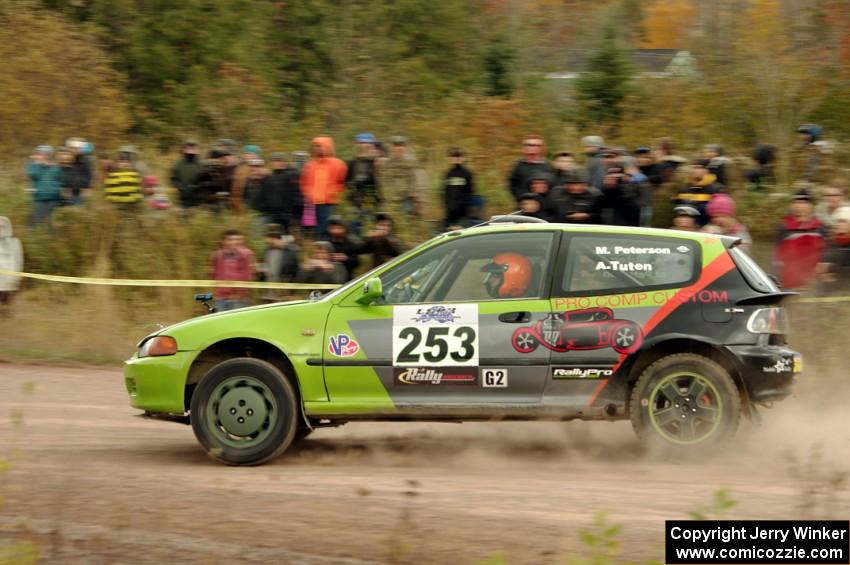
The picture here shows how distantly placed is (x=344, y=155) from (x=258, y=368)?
15.2 meters

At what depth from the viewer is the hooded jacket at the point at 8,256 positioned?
1543 centimetres

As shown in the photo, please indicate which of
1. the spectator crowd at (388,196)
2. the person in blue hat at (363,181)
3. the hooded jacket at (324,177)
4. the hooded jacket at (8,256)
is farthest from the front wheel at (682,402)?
the hooded jacket at (8,256)

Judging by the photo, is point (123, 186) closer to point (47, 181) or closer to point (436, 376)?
point (47, 181)

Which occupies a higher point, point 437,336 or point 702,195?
point 702,195

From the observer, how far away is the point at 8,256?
15633mm

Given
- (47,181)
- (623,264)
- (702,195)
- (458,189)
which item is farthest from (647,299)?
(47,181)

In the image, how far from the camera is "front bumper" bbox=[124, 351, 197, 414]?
28.4 ft

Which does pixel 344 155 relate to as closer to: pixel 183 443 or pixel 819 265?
pixel 819 265

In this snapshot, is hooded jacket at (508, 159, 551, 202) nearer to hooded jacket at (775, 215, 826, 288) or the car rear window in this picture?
hooded jacket at (775, 215, 826, 288)

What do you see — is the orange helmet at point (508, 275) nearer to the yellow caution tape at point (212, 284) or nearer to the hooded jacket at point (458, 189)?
the yellow caution tape at point (212, 284)

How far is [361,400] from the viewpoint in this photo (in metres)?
8.46

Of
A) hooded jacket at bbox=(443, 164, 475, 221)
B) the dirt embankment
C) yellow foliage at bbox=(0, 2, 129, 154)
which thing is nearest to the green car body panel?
the dirt embankment

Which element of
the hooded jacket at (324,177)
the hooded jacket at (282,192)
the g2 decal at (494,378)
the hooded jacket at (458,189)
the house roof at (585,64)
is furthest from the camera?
the house roof at (585,64)

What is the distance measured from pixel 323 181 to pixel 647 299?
7.47 meters
